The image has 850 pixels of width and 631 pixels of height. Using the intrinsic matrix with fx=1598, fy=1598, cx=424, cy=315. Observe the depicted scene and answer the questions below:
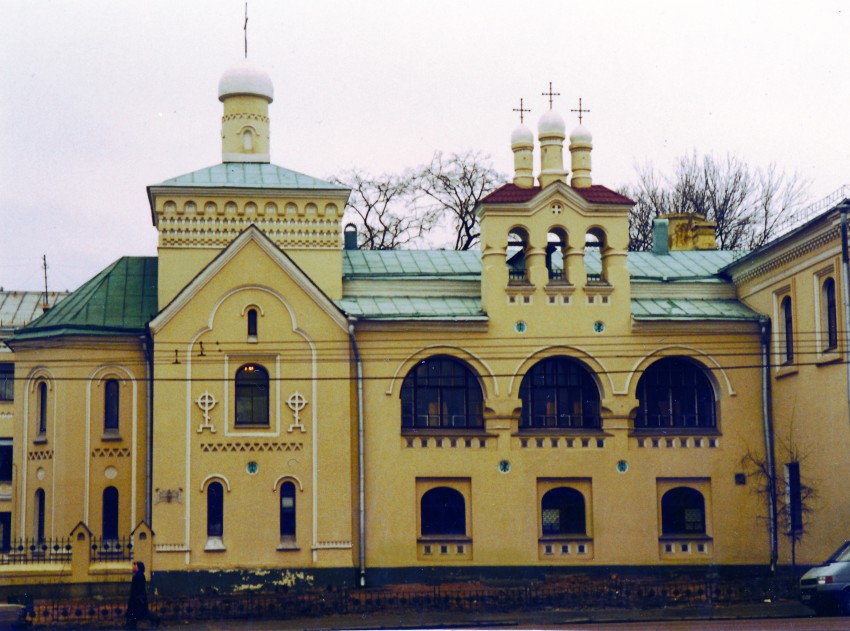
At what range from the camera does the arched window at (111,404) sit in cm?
4112

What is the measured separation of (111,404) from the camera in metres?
41.2

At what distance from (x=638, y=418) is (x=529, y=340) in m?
3.62

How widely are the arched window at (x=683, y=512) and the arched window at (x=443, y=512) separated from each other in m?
5.36

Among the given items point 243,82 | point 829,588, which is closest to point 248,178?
point 243,82

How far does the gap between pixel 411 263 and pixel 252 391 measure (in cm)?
658

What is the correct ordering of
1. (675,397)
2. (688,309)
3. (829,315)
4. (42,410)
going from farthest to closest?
(688,309)
(675,397)
(42,410)
(829,315)

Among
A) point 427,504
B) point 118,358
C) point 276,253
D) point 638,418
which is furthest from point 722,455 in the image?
point 118,358

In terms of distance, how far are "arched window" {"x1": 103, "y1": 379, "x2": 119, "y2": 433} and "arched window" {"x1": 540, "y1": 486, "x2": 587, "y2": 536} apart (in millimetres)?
11285

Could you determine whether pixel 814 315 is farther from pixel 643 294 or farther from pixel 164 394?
pixel 164 394

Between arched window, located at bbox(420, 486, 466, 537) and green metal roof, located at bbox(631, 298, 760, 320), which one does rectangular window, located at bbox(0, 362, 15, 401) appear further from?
green metal roof, located at bbox(631, 298, 760, 320)

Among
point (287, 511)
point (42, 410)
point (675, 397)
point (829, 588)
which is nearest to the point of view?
point (829, 588)

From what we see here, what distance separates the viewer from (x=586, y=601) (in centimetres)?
3469

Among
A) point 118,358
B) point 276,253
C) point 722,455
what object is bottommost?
point 722,455

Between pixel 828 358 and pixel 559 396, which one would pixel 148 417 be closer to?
pixel 559 396
